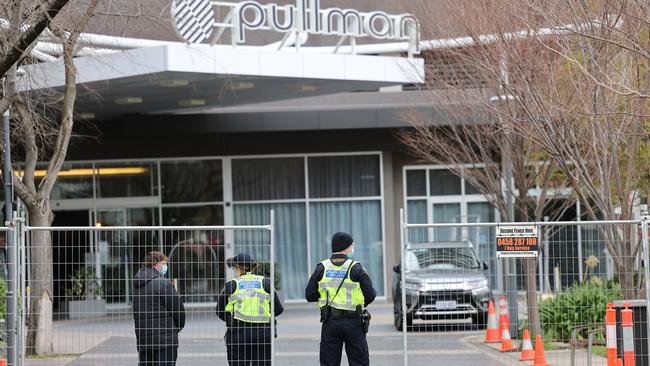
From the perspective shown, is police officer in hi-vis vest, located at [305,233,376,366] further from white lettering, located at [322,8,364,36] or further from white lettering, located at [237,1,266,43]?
white lettering, located at [322,8,364,36]

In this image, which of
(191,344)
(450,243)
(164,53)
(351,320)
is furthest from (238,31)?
(351,320)

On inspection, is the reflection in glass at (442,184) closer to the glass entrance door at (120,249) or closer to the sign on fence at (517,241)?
the glass entrance door at (120,249)

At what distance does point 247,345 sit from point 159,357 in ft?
2.94

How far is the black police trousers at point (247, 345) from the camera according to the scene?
1074 cm

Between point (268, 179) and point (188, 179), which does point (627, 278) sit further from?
point (188, 179)

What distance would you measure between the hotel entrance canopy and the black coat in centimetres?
658

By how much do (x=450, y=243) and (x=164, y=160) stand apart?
9213 millimetres

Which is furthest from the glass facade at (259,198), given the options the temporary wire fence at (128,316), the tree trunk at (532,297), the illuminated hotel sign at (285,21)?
the tree trunk at (532,297)

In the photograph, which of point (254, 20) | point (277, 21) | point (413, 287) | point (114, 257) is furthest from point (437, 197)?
point (413, 287)

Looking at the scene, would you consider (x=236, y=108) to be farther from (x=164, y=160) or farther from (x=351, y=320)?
(x=351, y=320)

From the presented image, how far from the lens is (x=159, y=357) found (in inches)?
416

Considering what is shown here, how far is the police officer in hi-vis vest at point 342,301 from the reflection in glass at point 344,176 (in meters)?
17.1

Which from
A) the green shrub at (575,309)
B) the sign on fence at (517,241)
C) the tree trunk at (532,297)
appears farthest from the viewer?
the green shrub at (575,309)

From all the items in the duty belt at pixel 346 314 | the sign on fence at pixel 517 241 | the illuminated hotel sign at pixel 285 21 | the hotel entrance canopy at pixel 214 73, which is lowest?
the duty belt at pixel 346 314
